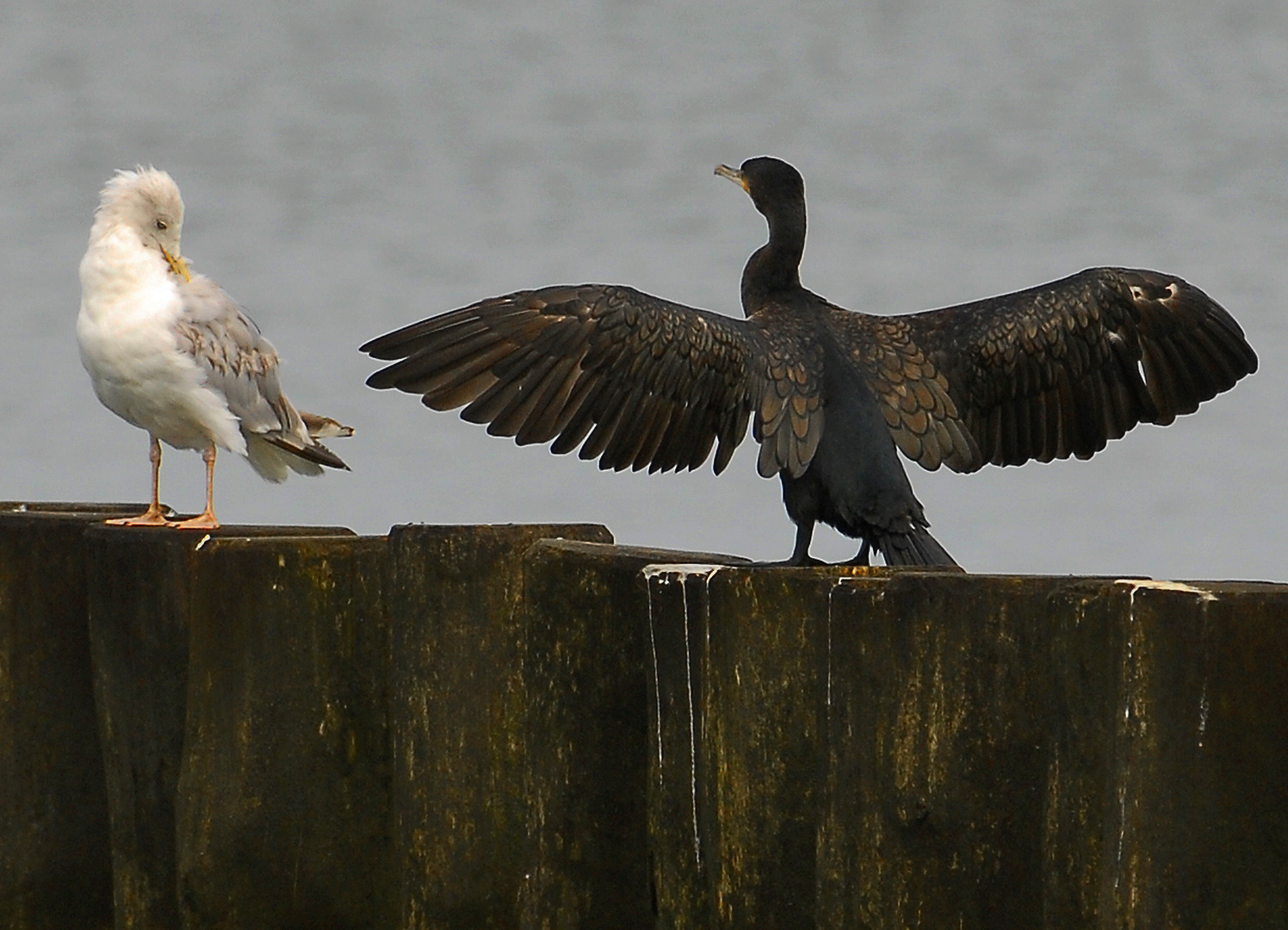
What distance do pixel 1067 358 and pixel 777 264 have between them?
1031 millimetres

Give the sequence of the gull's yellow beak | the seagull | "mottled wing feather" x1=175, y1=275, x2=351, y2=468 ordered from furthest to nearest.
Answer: the gull's yellow beak, "mottled wing feather" x1=175, y1=275, x2=351, y2=468, the seagull

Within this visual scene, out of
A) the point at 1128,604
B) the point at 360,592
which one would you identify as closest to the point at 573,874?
the point at 360,592

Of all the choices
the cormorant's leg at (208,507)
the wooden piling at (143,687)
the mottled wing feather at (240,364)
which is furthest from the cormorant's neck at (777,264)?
the mottled wing feather at (240,364)

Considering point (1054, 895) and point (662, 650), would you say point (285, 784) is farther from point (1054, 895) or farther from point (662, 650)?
point (1054, 895)

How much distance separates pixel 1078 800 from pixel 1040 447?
3.15m

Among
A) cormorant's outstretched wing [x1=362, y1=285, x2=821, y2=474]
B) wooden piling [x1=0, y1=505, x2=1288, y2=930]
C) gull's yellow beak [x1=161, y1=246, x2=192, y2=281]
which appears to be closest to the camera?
wooden piling [x1=0, y1=505, x2=1288, y2=930]

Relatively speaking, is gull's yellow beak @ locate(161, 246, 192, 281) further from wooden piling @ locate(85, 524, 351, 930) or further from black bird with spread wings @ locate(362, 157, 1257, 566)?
black bird with spread wings @ locate(362, 157, 1257, 566)

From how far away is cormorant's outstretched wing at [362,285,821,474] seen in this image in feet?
23.0

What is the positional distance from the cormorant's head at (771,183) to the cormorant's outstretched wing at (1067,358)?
1.86ft

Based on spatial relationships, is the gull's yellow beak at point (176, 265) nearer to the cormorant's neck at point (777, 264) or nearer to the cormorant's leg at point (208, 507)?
the cormorant's leg at point (208, 507)

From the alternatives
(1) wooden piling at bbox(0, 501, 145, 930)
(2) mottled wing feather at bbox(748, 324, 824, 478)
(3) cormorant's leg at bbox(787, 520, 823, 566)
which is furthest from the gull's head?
(3) cormorant's leg at bbox(787, 520, 823, 566)

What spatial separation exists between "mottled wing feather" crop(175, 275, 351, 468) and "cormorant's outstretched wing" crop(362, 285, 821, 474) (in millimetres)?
2236

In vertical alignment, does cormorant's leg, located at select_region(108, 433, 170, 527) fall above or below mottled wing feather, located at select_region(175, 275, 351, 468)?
below

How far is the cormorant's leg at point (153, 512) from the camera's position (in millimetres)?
→ 7586
